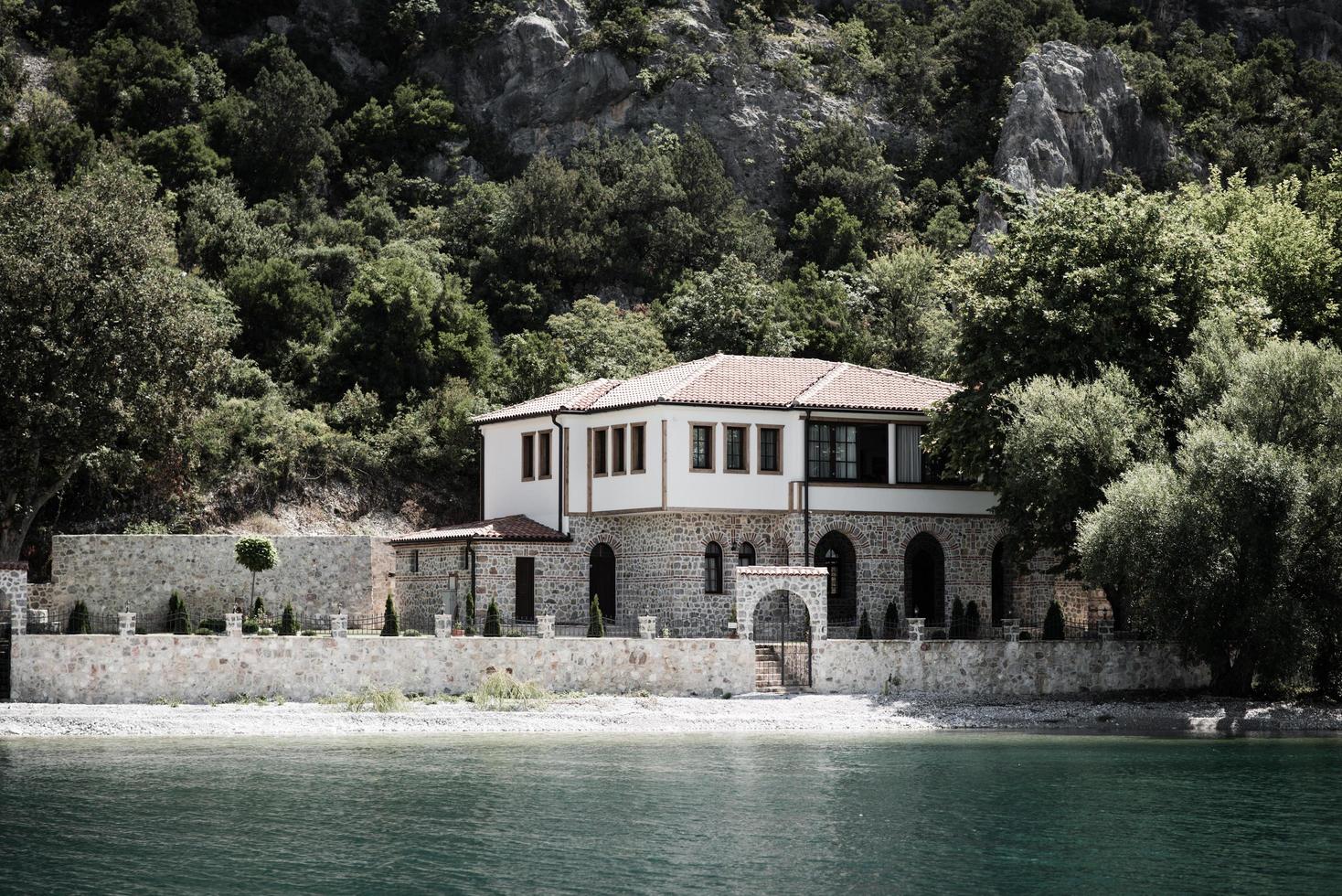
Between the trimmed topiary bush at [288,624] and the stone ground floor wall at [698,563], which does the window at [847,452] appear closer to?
the stone ground floor wall at [698,563]

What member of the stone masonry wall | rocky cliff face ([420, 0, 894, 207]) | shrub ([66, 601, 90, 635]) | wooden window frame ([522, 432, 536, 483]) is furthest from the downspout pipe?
rocky cliff face ([420, 0, 894, 207])

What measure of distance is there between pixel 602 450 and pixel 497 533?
3499mm

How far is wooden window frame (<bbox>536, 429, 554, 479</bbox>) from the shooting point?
45.9m

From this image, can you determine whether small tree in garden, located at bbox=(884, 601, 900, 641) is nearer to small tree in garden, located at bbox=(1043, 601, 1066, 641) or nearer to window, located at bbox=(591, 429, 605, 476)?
small tree in garden, located at bbox=(1043, 601, 1066, 641)

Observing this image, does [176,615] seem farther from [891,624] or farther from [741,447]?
[891,624]

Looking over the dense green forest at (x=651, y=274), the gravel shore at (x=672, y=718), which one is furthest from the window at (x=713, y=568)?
the dense green forest at (x=651, y=274)

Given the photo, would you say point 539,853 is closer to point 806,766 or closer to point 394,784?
point 394,784

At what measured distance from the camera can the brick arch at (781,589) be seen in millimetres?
38656

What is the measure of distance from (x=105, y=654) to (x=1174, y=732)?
73.7 feet

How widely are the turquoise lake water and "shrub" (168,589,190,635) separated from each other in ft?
18.5

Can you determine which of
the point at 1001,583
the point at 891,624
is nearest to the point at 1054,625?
the point at 891,624

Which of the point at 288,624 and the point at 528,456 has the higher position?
the point at 528,456

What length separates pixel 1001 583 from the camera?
46.4 metres

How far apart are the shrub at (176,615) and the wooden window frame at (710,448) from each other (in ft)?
41.4
